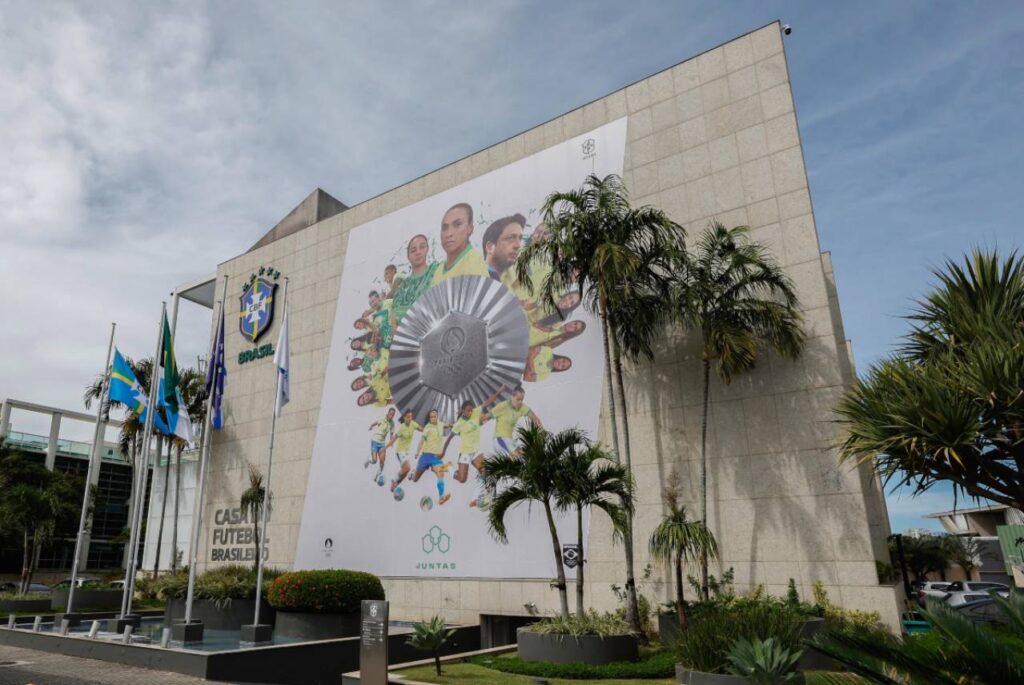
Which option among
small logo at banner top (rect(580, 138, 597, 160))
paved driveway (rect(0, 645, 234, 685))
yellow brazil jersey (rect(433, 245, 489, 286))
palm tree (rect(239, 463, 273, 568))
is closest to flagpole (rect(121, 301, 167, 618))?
paved driveway (rect(0, 645, 234, 685))

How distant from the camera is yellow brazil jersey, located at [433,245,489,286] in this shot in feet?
75.0

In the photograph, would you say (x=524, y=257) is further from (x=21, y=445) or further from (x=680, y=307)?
(x=21, y=445)

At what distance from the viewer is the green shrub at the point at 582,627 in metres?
12.7

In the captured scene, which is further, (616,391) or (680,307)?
(616,391)

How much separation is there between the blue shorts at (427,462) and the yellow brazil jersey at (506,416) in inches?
100

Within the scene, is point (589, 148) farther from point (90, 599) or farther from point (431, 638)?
point (90, 599)

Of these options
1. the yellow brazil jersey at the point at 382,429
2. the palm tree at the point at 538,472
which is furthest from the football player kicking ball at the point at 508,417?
the palm tree at the point at 538,472

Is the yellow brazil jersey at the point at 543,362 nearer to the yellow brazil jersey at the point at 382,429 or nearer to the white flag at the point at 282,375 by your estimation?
the yellow brazil jersey at the point at 382,429

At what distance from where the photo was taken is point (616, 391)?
1895 cm

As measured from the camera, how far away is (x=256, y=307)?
3083 cm

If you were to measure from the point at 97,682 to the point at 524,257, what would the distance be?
12777mm

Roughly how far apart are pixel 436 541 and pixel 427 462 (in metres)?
2.54

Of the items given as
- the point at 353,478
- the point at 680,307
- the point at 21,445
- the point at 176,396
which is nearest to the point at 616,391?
the point at 680,307

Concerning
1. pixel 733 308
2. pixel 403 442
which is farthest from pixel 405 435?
pixel 733 308
